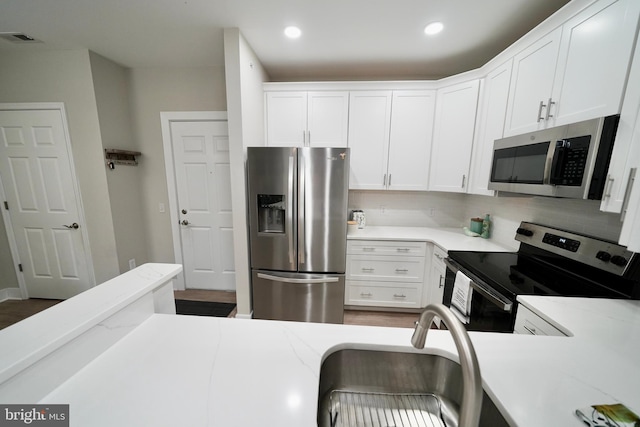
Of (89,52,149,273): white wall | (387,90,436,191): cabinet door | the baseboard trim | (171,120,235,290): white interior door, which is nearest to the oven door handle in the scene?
(387,90,436,191): cabinet door

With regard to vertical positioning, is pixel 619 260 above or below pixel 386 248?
above

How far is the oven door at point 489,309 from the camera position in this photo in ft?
4.16

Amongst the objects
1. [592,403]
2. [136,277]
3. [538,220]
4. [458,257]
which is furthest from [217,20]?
[538,220]

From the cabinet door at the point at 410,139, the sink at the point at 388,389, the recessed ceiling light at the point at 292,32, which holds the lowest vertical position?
the sink at the point at 388,389

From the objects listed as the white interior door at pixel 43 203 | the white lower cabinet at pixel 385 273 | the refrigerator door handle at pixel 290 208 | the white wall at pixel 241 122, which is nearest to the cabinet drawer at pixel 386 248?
the white lower cabinet at pixel 385 273

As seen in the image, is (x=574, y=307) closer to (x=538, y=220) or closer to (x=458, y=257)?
(x=458, y=257)

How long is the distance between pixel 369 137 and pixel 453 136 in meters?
0.86

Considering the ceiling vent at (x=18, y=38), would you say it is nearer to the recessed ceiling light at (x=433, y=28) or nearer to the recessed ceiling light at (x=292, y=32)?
the recessed ceiling light at (x=292, y=32)

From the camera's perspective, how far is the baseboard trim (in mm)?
2672

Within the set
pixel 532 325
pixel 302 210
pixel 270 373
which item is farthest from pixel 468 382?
pixel 302 210

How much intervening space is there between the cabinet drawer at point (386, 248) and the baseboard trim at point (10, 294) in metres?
4.00

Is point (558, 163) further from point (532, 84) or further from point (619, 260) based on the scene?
point (532, 84)

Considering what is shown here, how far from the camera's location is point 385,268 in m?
2.48

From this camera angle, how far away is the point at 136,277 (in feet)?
3.32
